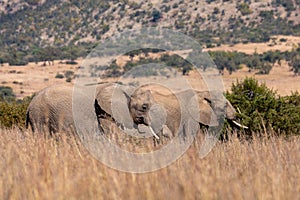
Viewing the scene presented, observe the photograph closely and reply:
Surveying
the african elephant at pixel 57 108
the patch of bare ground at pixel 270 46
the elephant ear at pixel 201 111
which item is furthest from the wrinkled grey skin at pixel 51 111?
the patch of bare ground at pixel 270 46

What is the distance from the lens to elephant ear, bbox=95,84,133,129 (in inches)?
358

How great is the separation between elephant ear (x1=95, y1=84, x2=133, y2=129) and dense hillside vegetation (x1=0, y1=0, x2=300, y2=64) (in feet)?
150

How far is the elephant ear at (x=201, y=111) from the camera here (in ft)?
32.8

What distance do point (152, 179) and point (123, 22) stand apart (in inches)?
2566

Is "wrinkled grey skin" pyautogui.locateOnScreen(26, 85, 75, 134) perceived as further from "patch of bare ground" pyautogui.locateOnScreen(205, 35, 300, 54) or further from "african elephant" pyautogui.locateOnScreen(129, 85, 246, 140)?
"patch of bare ground" pyautogui.locateOnScreen(205, 35, 300, 54)

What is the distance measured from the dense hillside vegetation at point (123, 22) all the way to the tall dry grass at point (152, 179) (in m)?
50.0

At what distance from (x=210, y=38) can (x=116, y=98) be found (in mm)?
50215

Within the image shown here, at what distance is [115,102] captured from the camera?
916 centimetres

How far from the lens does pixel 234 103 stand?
438 inches

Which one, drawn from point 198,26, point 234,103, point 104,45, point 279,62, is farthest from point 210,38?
point 234,103

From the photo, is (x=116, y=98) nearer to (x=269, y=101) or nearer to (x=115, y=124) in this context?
(x=115, y=124)

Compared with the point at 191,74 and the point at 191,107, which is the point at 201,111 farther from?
the point at 191,74

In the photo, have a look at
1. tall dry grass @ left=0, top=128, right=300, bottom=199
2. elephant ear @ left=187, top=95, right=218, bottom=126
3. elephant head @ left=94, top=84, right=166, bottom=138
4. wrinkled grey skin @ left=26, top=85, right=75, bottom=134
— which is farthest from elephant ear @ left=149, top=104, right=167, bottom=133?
tall dry grass @ left=0, top=128, right=300, bottom=199

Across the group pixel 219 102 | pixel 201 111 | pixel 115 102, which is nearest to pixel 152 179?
pixel 115 102
